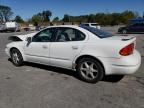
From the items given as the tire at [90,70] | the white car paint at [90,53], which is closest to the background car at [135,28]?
the white car paint at [90,53]

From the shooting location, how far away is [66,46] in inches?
234

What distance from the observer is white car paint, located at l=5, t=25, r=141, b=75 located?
5164 mm

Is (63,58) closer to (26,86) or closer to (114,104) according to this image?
(26,86)

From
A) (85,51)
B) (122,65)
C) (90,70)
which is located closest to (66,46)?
(85,51)

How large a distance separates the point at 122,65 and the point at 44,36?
266 centimetres

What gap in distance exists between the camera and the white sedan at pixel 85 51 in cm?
518

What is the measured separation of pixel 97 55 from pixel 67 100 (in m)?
1.45

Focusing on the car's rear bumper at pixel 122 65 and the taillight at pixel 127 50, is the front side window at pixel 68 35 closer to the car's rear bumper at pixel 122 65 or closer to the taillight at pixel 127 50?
the car's rear bumper at pixel 122 65

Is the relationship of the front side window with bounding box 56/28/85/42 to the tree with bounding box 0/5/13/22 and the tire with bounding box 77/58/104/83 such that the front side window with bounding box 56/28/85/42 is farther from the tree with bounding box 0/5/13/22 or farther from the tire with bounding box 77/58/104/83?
the tree with bounding box 0/5/13/22

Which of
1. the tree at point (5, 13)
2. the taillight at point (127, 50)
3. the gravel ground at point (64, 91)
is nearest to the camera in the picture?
the gravel ground at point (64, 91)

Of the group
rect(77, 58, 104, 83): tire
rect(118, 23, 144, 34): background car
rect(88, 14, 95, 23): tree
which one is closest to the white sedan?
rect(77, 58, 104, 83): tire

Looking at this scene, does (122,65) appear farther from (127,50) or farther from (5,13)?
(5,13)

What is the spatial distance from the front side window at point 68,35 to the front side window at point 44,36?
27 cm

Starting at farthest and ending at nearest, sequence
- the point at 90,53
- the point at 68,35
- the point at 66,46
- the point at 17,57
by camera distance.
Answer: the point at 17,57 → the point at 68,35 → the point at 66,46 → the point at 90,53
